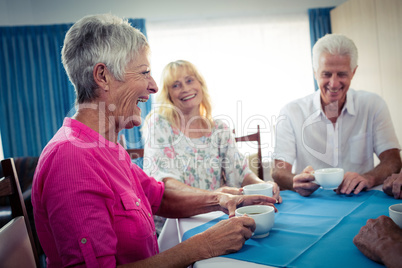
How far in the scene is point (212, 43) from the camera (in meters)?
4.50

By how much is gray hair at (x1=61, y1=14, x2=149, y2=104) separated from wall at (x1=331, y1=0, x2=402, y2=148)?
3.32 metres

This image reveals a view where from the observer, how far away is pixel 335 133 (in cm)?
196

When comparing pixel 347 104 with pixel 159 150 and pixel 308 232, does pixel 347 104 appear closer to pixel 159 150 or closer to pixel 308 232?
pixel 159 150

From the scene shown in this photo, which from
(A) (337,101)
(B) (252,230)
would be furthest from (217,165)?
(B) (252,230)

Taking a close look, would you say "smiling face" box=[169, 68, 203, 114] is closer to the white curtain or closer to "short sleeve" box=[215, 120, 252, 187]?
"short sleeve" box=[215, 120, 252, 187]

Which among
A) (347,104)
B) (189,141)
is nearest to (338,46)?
(347,104)

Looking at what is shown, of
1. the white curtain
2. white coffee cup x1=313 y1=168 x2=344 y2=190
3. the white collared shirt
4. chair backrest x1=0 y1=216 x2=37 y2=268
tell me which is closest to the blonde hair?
the white collared shirt

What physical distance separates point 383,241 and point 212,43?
13.4 ft

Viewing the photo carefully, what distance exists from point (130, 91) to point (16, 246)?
0.56 m

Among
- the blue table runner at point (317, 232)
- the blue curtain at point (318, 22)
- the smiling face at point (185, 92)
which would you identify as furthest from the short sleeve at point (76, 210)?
the blue curtain at point (318, 22)

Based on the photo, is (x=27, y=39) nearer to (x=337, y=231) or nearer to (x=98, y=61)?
(x=98, y=61)

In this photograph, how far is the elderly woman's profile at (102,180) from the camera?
2.45 ft

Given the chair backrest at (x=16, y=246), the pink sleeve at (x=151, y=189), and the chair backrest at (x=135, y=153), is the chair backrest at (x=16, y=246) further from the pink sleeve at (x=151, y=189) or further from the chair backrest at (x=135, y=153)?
the chair backrest at (x=135, y=153)

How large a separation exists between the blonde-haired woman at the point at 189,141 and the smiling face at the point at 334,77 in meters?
0.64
